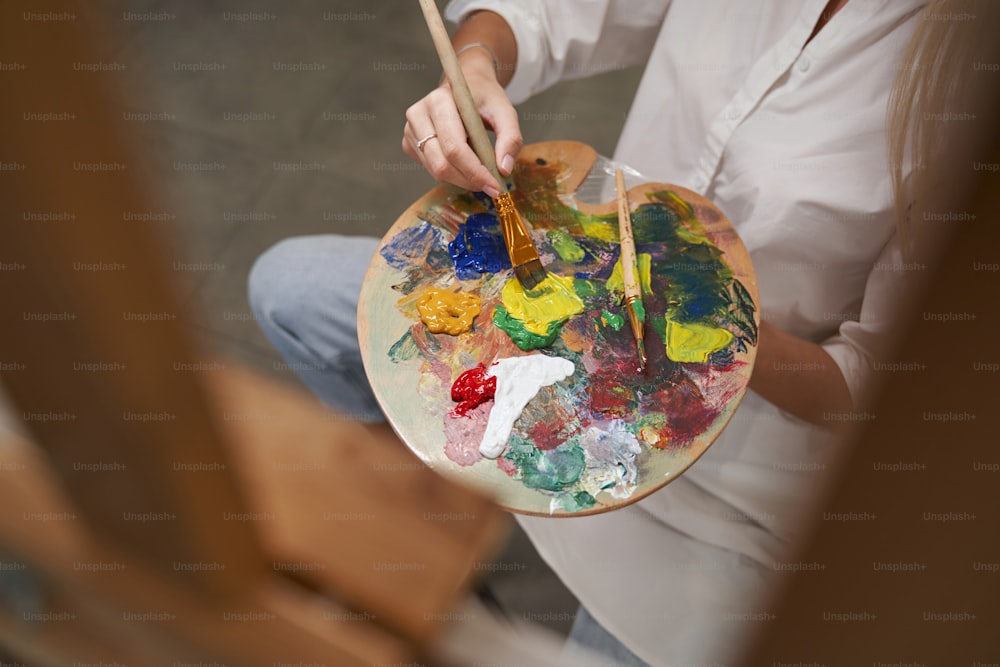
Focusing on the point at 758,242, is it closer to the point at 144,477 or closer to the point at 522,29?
the point at 522,29

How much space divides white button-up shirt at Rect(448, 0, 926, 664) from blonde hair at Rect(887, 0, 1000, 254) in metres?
0.03

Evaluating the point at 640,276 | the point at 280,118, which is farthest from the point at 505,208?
the point at 280,118

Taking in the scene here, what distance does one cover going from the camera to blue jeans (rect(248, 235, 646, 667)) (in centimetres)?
100

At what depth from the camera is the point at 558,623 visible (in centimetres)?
128

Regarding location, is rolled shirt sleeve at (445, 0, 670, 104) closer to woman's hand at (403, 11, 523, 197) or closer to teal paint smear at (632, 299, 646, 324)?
woman's hand at (403, 11, 523, 197)

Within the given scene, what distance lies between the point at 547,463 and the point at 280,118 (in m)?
1.43

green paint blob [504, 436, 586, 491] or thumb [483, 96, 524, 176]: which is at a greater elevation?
thumb [483, 96, 524, 176]

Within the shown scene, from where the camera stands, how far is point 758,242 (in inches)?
33.8

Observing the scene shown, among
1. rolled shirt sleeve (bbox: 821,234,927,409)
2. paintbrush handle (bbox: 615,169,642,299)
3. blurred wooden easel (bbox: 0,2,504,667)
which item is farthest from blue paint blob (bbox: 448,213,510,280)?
rolled shirt sleeve (bbox: 821,234,927,409)

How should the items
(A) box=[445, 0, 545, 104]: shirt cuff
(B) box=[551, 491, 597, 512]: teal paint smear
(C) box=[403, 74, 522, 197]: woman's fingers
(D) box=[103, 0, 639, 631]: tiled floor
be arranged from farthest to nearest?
(D) box=[103, 0, 639, 631]: tiled floor < (A) box=[445, 0, 545, 104]: shirt cuff < (C) box=[403, 74, 522, 197]: woman's fingers < (B) box=[551, 491, 597, 512]: teal paint smear

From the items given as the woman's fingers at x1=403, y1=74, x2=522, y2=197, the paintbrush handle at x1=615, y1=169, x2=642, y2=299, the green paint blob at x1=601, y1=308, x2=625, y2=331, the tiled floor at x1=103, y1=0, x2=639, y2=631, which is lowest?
the tiled floor at x1=103, y1=0, x2=639, y2=631

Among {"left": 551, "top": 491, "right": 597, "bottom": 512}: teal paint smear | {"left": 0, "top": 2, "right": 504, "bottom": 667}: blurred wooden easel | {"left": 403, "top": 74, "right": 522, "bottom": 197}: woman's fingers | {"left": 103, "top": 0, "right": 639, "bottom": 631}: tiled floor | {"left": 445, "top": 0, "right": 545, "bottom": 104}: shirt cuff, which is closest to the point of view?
{"left": 0, "top": 2, "right": 504, "bottom": 667}: blurred wooden easel

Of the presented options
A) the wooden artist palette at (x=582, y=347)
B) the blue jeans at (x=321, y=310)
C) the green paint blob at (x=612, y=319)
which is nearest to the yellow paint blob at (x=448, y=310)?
the wooden artist palette at (x=582, y=347)

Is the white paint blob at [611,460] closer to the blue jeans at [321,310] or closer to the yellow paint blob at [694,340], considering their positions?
the yellow paint blob at [694,340]
